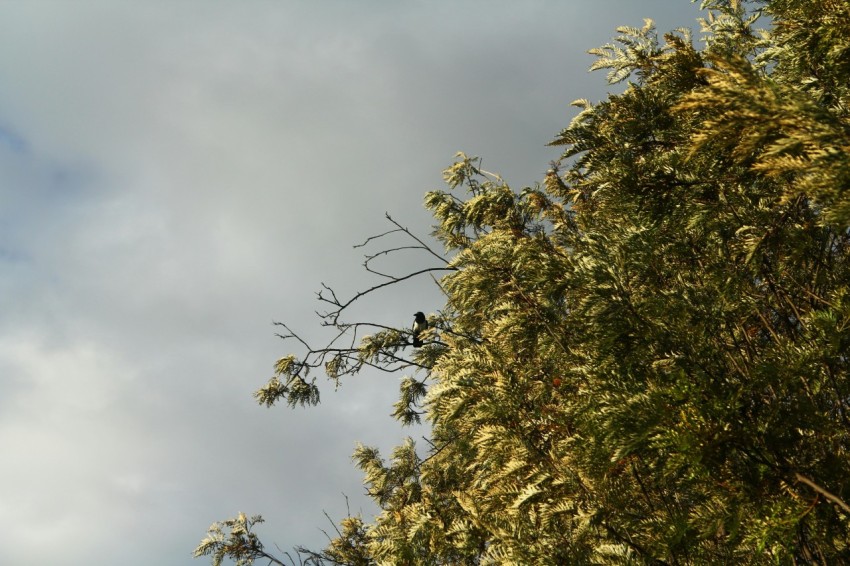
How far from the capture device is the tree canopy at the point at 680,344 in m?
2.19

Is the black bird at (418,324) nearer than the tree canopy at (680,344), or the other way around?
the tree canopy at (680,344)

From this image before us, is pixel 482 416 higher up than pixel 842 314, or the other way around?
pixel 482 416

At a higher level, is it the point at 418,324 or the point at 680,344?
the point at 418,324

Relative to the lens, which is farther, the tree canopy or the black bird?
the black bird

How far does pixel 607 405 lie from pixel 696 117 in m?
2.06

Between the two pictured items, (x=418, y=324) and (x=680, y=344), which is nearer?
(x=680, y=344)

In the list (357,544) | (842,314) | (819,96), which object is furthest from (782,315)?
(357,544)

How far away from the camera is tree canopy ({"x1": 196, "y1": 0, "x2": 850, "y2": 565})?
2186 millimetres

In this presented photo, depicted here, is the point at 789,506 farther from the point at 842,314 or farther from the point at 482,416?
the point at 482,416

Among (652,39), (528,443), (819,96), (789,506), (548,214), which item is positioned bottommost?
(789,506)

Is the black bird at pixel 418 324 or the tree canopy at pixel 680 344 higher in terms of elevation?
the black bird at pixel 418 324

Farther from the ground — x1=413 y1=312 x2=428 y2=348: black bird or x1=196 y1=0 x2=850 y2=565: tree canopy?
x1=413 y1=312 x2=428 y2=348: black bird

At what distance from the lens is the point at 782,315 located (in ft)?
11.7

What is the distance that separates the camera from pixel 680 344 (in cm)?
270
